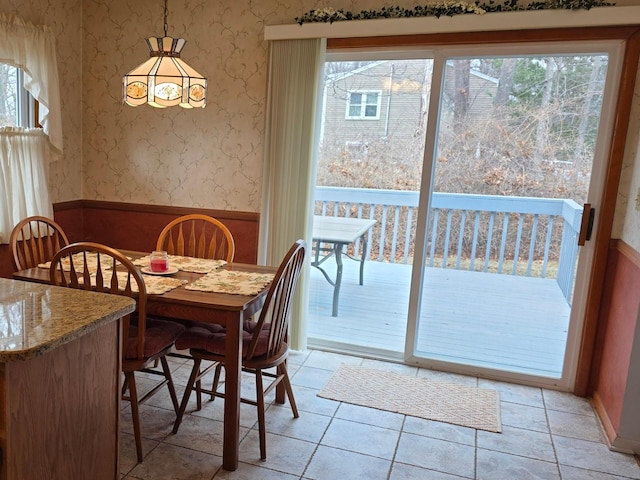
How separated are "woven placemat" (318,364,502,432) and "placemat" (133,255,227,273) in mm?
967

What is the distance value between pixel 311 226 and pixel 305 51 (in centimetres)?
112

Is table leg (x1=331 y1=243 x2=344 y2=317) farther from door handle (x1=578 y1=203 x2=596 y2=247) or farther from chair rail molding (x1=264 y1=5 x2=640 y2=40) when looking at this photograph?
door handle (x1=578 y1=203 x2=596 y2=247)

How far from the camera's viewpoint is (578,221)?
2.97 metres

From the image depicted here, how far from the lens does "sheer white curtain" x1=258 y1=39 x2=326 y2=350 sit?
318 cm

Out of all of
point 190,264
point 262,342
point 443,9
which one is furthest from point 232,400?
point 443,9

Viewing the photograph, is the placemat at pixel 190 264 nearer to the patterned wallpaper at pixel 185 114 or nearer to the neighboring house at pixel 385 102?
the patterned wallpaper at pixel 185 114

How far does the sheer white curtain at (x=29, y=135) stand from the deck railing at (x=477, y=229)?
1.86m

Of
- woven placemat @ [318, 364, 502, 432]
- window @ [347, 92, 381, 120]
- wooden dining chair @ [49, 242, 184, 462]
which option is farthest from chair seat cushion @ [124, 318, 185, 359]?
window @ [347, 92, 381, 120]

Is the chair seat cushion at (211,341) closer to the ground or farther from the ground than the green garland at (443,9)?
closer to the ground

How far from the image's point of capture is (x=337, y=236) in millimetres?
3477

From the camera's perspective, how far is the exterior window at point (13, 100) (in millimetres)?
3180

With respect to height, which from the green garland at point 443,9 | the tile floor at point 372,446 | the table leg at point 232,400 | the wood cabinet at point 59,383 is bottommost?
the tile floor at point 372,446

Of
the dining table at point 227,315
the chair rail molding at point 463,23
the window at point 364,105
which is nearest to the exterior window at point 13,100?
the chair rail molding at point 463,23

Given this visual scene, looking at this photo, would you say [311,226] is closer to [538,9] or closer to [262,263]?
[262,263]
